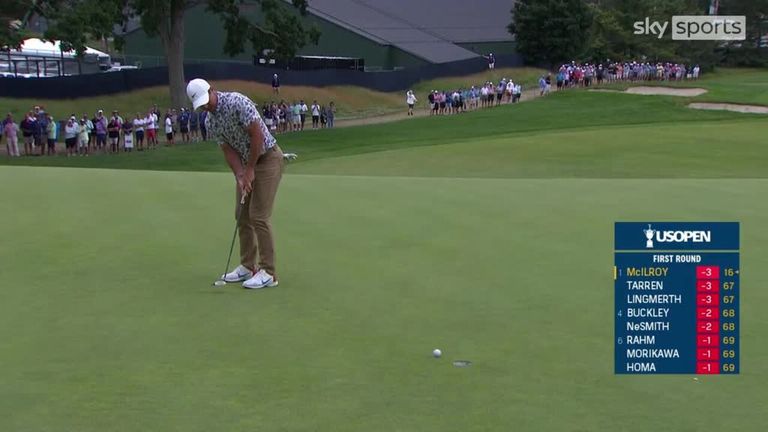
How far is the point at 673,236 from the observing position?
17.6 ft

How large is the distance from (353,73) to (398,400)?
50927mm

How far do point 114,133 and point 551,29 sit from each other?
46994 mm

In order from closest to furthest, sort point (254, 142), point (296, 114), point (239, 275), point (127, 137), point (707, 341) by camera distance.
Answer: point (707, 341), point (254, 142), point (239, 275), point (127, 137), point (296, 114)

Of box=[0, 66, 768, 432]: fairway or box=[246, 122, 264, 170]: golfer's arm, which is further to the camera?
box=[246, 122, 264, 170]: golfer's arm

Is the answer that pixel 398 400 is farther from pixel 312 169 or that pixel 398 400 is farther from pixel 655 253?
pixel 312 169

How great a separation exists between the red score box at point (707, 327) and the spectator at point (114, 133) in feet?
103

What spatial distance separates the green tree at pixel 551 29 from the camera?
73.7 meters

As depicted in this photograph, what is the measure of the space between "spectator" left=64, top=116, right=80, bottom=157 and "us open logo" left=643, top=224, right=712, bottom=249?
3059 cm

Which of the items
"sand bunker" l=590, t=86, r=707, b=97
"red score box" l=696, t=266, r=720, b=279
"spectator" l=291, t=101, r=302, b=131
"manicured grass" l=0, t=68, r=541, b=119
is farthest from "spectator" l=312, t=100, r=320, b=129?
"red score box" l=696, t=266, r=720, b=279

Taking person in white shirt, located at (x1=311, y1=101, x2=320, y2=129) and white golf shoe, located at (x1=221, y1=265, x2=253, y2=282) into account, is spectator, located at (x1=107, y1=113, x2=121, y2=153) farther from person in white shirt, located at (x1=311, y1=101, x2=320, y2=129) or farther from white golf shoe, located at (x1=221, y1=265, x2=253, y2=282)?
white golf shoe, located at (x1=221, y1=265, x2=253, y2=282)

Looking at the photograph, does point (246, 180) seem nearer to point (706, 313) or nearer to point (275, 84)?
point (706, 313)

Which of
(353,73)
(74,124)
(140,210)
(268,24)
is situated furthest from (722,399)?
(353,73)

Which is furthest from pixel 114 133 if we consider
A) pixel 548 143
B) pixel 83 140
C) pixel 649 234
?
pixel 649 234

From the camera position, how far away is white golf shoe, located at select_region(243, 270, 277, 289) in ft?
25.7
